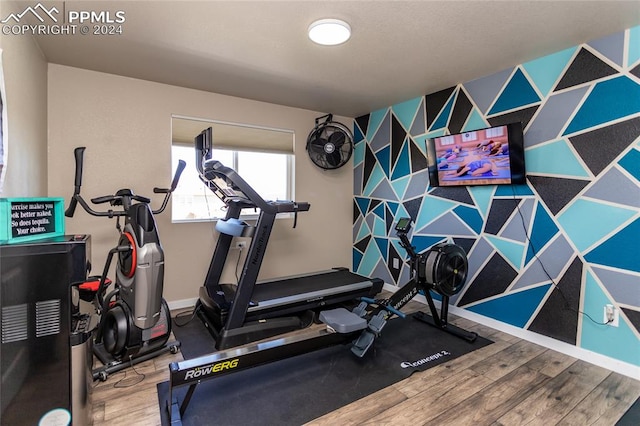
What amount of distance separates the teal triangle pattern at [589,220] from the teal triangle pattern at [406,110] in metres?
1.92

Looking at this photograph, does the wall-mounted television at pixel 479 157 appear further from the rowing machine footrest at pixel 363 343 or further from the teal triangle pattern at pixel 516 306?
the rowing machine footrest at pixel 363 343

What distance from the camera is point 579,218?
2.41m

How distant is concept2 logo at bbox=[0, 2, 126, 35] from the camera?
76.2 inches

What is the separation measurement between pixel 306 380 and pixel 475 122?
9.30 feet

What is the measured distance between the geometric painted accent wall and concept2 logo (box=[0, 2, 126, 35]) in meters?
3.05

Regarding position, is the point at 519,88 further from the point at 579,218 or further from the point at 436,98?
the point at 579,218

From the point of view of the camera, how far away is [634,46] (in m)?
2.15

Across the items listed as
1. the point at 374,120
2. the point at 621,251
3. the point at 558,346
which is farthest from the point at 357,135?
the point at 558,346

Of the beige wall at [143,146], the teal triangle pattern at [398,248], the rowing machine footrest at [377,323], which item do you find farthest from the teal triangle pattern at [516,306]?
the beige wall at [143,146]

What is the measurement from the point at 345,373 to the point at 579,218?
2.18 m

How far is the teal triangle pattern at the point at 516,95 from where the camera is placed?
2.68 metres

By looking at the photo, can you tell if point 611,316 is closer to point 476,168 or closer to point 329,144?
point 476,168

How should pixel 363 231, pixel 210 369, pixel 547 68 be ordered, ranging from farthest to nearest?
pixel 363 231 → pixel 547 68 → pixel 210 369

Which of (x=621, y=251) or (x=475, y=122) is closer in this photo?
(x=621, y=251)
